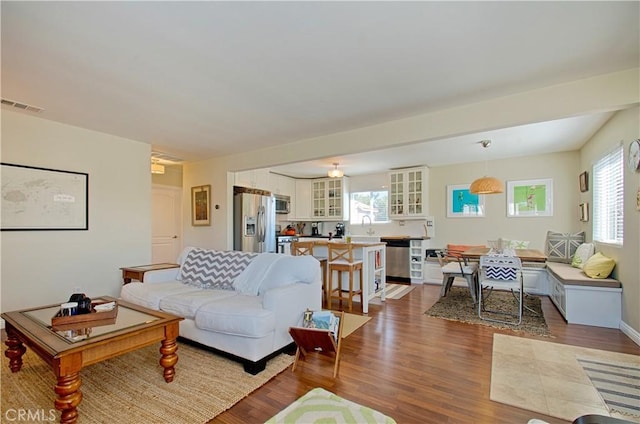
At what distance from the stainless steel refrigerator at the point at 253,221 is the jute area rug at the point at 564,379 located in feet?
13.1

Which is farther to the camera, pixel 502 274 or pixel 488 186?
pixel 488 186

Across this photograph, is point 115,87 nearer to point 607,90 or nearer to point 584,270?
point 607,90

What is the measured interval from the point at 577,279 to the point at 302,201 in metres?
5.57

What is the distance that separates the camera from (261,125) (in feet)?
12.3

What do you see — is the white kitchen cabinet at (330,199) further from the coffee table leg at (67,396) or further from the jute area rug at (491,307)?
the coffee table leg at (67,396)

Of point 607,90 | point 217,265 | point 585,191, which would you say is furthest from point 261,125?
point 585,191

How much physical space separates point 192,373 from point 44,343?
0.97m

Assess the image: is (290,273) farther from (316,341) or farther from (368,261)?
(368,261)

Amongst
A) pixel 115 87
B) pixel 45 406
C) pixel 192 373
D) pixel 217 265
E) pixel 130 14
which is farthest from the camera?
pixel 217 265

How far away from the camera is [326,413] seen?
4.57ft

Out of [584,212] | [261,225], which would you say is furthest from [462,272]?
[261,225]

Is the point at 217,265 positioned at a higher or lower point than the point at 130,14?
lower

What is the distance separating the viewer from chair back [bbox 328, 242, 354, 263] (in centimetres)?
424

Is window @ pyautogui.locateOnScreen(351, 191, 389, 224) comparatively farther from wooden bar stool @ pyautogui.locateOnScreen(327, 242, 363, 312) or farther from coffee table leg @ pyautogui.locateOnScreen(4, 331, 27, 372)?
coffee table leg @ pyautogui.locateOnScreen(4, 331, 27, 372)
